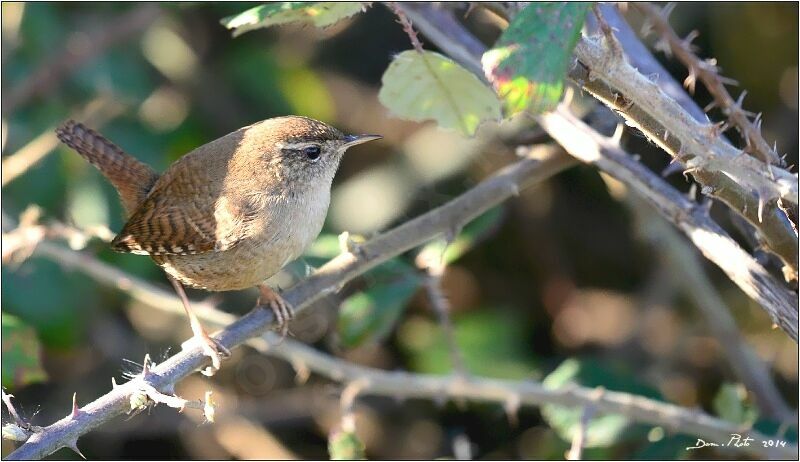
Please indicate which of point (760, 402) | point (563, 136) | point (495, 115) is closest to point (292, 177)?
point (563, 136)

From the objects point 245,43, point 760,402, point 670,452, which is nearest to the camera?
point 670,452

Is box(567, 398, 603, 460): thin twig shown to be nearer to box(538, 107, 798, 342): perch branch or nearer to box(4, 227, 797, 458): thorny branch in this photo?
box(4, 227, 797, 458): thorny branch

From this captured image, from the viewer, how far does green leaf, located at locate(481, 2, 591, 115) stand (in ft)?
4.86

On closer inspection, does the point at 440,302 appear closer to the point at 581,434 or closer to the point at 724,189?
the point at 581,434

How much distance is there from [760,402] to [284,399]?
2029 mm

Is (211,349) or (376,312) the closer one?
(211,349)

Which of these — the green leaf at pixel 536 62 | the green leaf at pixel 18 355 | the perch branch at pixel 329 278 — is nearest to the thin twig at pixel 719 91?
the green leaf at pixel 536 62

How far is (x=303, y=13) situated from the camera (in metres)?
2.00

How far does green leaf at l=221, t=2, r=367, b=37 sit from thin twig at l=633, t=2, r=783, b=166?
0.65 meters

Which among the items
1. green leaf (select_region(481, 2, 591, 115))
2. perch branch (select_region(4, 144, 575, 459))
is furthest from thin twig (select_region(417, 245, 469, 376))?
green leaf (select_region(481, 2, 591, 115))

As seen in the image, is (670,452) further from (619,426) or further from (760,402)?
(760,402)

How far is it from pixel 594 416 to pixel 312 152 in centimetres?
128

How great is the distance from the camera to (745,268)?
2100mm

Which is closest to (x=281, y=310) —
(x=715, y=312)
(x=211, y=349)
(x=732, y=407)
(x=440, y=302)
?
(x=211, y=349)
